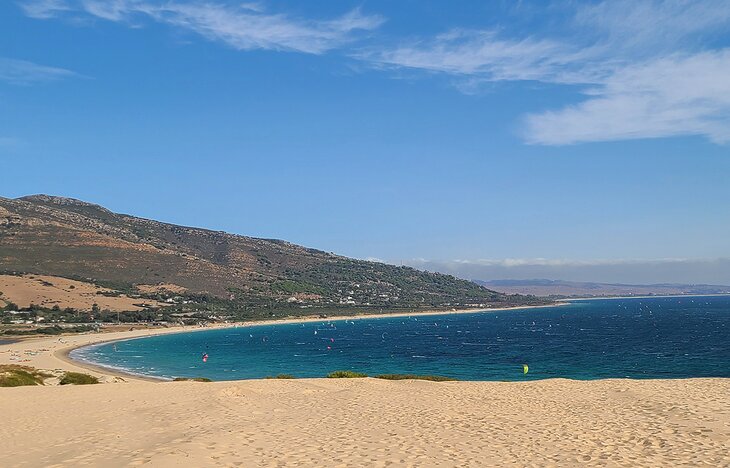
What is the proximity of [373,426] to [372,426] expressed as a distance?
3 centimetres

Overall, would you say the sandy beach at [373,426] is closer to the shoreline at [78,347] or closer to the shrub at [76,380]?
the shrub at [76,380]

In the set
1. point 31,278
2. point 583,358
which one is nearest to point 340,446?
point 583,358

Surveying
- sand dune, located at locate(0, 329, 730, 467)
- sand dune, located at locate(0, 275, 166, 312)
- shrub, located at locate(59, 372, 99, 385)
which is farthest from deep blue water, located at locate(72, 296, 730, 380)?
sand dune, located at locate(0, 275, 166, 312)

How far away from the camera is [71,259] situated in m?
162

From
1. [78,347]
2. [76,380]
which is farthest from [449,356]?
[78,347]

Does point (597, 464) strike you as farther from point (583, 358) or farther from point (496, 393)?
→ point (583, 358)

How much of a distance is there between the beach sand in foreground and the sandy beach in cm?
4

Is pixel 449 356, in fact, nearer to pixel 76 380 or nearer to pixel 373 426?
pixel 76 380

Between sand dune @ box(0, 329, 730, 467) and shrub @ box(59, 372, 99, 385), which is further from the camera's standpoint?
shrub @ box(59, 372, 99, 385)

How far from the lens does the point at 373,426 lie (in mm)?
16234

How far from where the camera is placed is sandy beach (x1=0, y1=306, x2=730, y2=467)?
11.9m

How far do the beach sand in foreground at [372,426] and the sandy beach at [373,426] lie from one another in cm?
4

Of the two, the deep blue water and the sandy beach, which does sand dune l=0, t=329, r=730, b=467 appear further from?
the deep blue water

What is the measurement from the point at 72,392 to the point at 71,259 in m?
154
